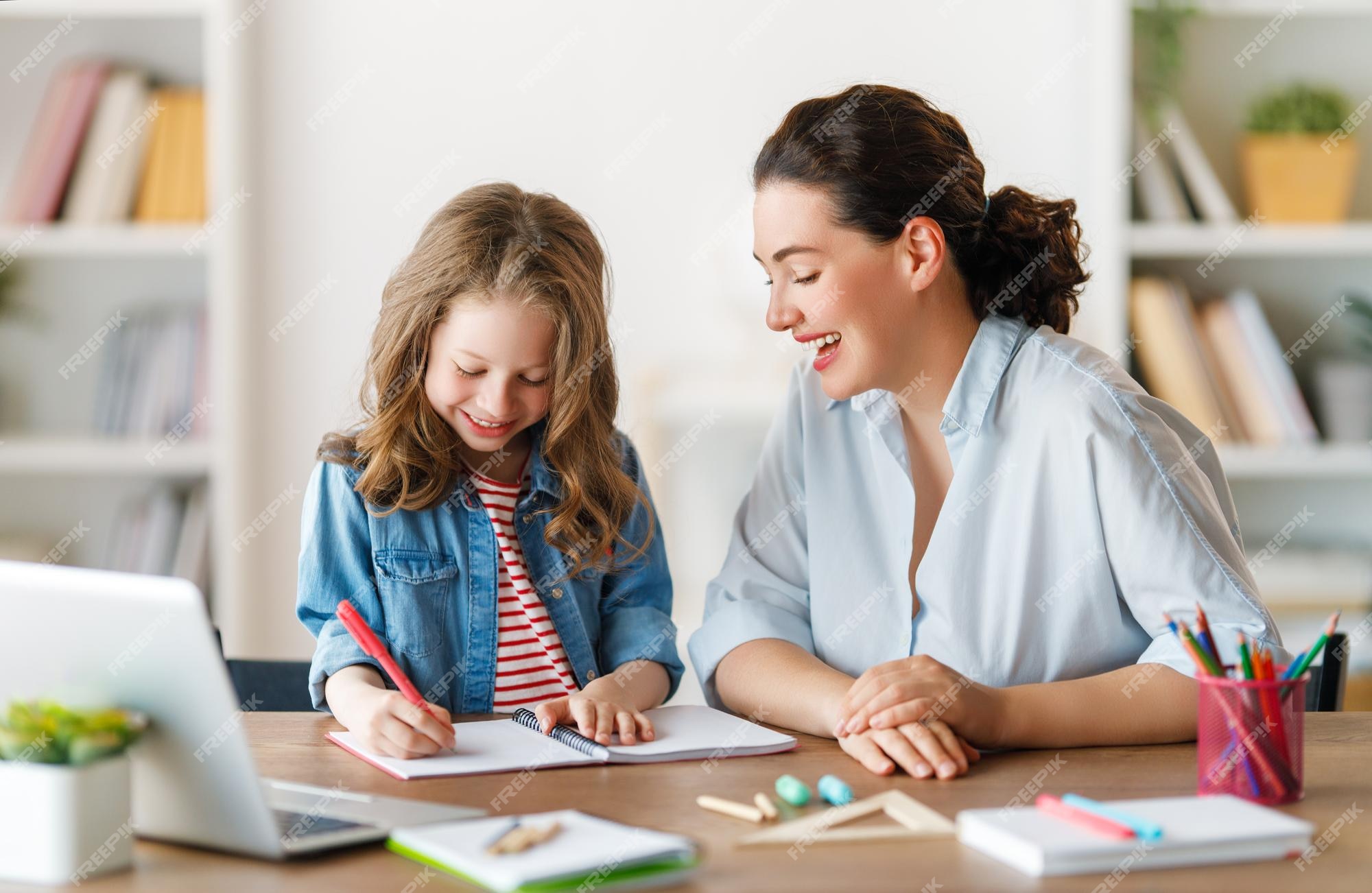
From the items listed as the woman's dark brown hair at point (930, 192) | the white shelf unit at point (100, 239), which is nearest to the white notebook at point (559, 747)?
the woman's dark brown hair at point (930, 192)

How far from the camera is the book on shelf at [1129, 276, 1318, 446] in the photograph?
268cm

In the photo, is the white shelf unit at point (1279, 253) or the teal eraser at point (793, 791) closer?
the teal eraser at point (793, 791)

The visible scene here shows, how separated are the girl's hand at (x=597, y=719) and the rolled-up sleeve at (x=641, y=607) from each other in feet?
0.82

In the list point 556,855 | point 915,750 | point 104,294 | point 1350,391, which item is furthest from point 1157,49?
point 556,855

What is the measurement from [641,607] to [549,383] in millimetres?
301

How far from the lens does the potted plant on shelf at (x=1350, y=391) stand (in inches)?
105

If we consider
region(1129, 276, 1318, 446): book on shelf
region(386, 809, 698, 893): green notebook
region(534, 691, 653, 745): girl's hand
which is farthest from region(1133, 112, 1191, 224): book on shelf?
region(386, 809, 698, 893): green notebook

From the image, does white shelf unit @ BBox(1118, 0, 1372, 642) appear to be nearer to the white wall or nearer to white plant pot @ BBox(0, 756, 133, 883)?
the white wall

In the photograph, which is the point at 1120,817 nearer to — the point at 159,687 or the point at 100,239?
the point at 159,687

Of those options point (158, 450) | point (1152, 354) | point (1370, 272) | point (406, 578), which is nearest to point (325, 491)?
point (406, 578)

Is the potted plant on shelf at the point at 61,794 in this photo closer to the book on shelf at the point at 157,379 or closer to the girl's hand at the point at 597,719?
the girl's hand at the point at 597,719

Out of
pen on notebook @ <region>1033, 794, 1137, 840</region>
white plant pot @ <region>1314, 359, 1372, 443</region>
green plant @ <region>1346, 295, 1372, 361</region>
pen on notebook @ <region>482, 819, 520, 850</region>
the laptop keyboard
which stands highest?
green plant @ <region>1346, 295, 1372, 361</region>

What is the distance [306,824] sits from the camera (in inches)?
37.4

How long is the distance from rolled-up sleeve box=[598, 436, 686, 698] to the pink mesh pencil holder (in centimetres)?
64
